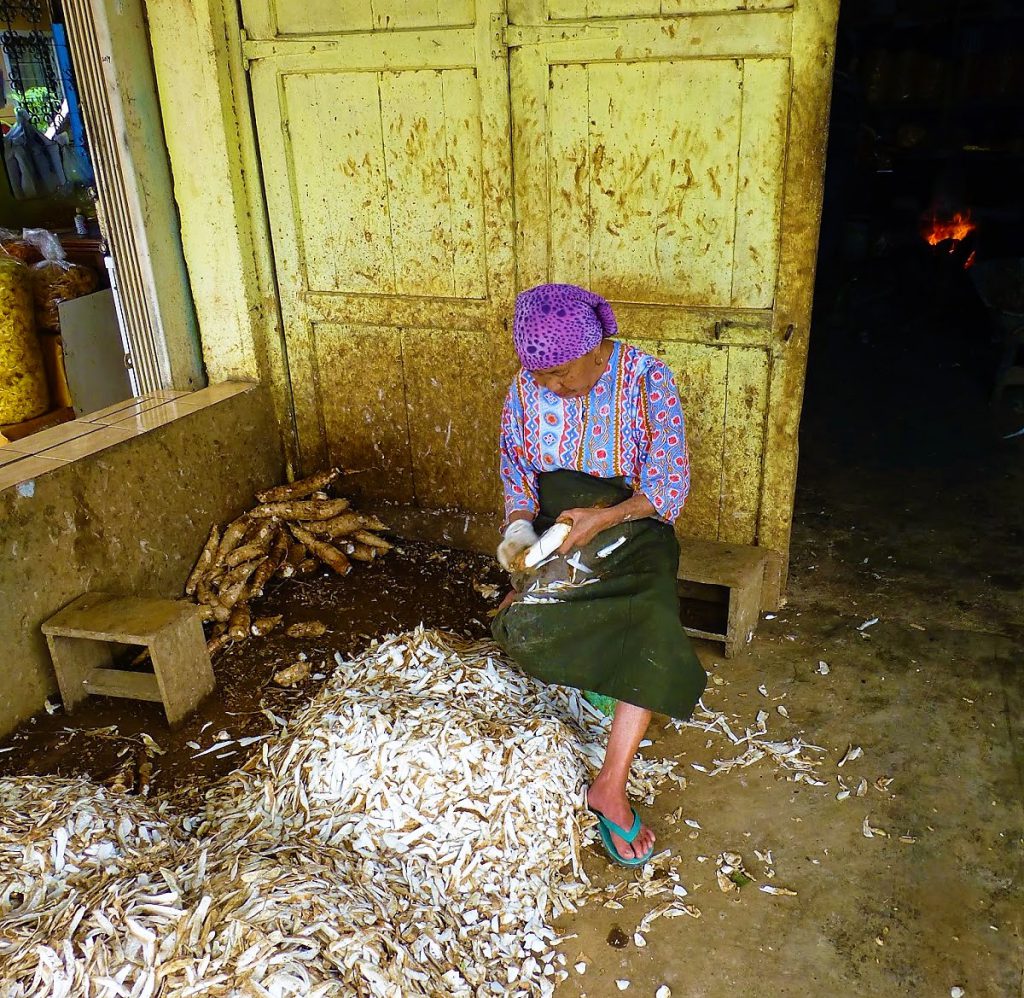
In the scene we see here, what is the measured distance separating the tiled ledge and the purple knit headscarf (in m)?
2.08

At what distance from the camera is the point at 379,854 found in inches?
102

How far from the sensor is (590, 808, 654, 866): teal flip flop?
8.89 feet

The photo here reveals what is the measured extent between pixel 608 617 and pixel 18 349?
3.71 metres

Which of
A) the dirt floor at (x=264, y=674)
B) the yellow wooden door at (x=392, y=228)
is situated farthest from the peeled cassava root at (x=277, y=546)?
the yellow wooden door at (x=392, y=228)

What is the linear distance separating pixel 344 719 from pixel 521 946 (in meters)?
0.88

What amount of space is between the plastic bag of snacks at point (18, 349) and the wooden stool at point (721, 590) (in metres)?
3.57

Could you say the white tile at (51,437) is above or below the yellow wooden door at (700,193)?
below

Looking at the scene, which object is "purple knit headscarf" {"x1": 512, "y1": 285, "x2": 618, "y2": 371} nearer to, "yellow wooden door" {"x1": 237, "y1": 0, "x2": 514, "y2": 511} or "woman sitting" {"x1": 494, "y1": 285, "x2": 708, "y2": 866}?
"woman sitting" {"x1": 494, "y1": 285, "x2": 708, "y2": 866}

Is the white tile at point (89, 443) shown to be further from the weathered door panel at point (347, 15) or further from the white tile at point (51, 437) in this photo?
the weathered door panel at point (347, 15)

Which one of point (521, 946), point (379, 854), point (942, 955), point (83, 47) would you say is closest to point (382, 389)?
point (83, 47)

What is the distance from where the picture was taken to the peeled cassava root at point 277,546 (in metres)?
4.14

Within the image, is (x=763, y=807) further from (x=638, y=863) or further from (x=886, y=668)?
(x=886, y=668)

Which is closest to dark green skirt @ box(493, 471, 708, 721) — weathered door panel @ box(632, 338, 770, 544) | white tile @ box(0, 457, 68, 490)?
weathered door panel @ box(632, 338, 770, 544)

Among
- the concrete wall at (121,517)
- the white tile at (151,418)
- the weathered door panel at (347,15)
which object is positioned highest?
the weathered door panel at (347,15)
